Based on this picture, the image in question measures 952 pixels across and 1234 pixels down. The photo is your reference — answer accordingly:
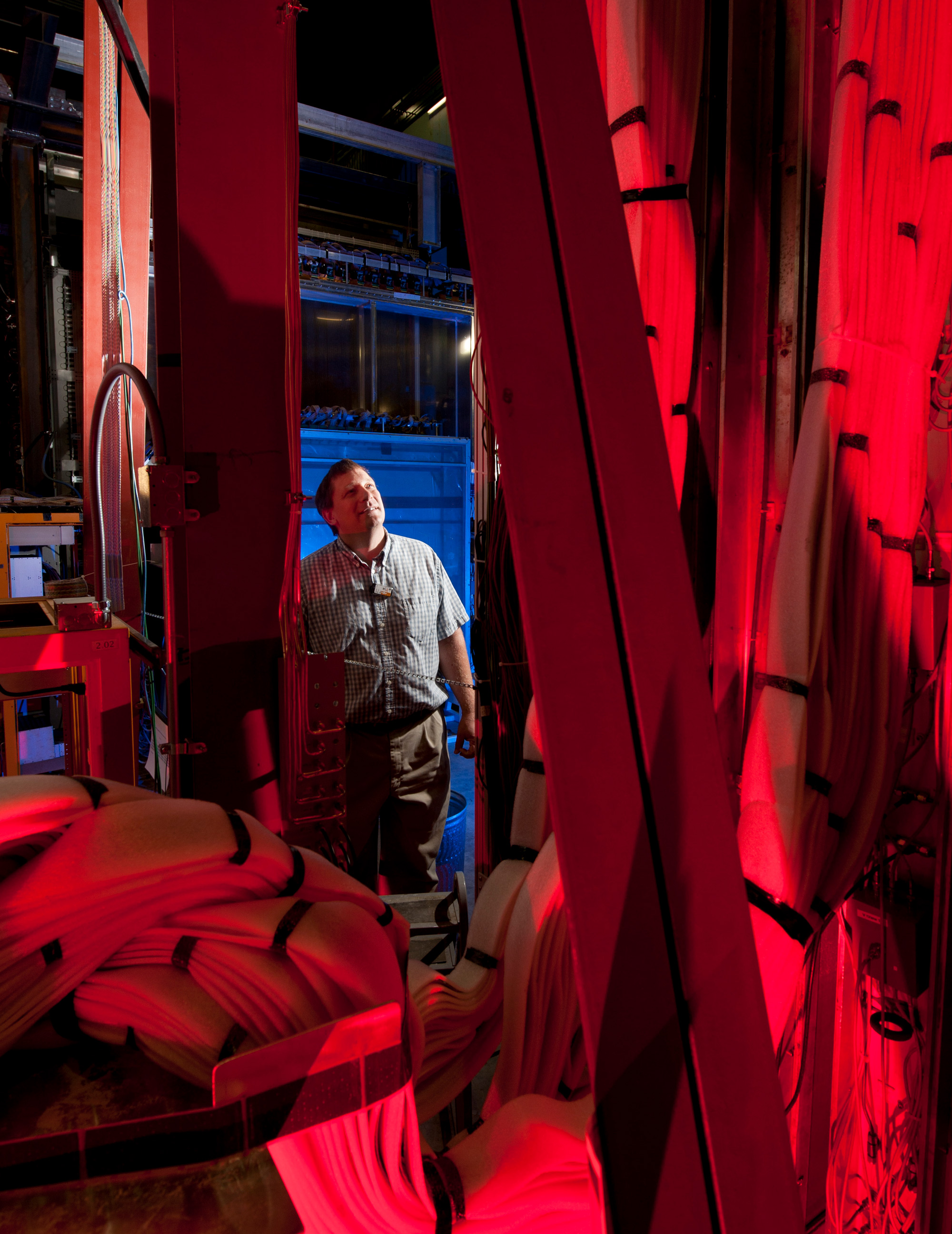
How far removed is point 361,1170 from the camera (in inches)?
20.8

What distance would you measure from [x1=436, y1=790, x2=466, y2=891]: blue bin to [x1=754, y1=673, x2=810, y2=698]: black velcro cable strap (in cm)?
217

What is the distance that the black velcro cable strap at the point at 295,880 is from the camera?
653 mm

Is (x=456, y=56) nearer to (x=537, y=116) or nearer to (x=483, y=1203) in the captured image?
(x=537, y=116)

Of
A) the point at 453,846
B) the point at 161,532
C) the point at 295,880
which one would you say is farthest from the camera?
the point at 453,846

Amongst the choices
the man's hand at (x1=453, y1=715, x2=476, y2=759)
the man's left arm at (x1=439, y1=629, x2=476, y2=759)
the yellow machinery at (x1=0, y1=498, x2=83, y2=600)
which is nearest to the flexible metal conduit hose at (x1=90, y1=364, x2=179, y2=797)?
the man's hand at (x1=453, y1=715, x2=476, y2=759)

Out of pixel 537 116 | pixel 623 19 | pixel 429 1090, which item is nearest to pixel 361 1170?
pixel 429 1090

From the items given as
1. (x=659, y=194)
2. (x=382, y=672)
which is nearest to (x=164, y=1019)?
(x=659, y=194)

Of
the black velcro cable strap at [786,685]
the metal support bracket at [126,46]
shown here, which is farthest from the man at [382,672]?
the black velcro cable strap at [786,685]

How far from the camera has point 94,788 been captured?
615 millimetres

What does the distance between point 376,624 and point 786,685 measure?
6.01 feet

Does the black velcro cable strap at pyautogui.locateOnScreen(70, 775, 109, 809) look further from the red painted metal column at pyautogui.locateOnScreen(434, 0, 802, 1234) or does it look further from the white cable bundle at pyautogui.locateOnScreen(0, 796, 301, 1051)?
the red painted metal column at pyautogui.locateOnScreen(434, 0, 802, 1234)

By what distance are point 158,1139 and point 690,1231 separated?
14.7 inches

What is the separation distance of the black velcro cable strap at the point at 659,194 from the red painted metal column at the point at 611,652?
937 millimetres

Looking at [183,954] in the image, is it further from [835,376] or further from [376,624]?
[376,624]
